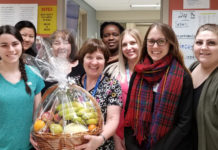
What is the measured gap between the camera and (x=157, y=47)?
61.3 inches

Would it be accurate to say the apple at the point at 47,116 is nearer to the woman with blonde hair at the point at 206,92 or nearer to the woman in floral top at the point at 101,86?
the woman in floral top at the point at 101,86

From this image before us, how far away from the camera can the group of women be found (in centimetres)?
148

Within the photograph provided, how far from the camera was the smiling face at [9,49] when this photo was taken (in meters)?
1.49

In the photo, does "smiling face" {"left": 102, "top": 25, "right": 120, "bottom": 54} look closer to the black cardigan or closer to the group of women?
the group of women

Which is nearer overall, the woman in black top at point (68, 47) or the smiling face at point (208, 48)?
the smiling face at point (208, 48)

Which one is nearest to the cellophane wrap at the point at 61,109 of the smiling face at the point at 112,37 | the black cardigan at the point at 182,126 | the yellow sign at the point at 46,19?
the black cardigan at the point at 182,126

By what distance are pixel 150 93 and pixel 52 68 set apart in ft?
2.22

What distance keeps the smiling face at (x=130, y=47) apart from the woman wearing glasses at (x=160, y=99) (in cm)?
46

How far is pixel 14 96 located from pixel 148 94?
867 mm

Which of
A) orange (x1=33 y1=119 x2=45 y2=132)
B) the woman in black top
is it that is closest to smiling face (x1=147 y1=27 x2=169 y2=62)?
the woman in black top

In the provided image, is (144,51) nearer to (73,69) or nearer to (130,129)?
(130,129)

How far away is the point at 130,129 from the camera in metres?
1.65

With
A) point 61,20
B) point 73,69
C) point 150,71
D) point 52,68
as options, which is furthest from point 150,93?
point 61,20

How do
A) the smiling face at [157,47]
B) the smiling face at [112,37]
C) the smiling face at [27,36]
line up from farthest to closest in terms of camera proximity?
the smiling face at [112,37] < the smiling face at [27,36] < the smiling face at [157,47]
